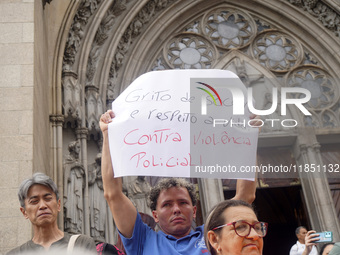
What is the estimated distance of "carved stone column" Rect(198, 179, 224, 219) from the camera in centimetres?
1025

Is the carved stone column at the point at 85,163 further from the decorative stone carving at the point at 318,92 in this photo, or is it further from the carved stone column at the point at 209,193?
the decorative stone carving at the point at 318,92

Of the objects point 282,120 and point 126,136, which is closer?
point 126,136

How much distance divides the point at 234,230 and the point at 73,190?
252 inches

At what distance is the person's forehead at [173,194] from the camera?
315cm

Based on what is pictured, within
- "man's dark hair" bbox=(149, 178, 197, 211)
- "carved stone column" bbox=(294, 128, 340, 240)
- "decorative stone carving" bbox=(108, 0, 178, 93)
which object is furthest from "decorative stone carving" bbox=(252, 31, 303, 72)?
"man's dark hair" bbox=(149, 178, 197, 211)

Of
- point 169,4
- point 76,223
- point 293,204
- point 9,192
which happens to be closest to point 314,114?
point 293,204

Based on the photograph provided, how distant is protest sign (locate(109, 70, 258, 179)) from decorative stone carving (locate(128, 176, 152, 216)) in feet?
17.9

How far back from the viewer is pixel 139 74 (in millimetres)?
11016

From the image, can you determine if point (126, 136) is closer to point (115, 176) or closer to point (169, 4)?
point (115, 176)

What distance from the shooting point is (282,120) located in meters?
11.6

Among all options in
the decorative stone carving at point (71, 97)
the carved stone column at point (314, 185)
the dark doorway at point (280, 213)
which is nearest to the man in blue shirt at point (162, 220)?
the decorative stone carving at point (71, 97)

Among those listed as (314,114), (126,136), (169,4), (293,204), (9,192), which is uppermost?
(169,4)

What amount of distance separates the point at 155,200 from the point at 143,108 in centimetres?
66

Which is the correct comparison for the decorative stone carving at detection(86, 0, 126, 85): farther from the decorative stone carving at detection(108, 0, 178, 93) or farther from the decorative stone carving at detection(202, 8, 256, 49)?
the decorative stone carving at detection(202, 8, 256, 49)
